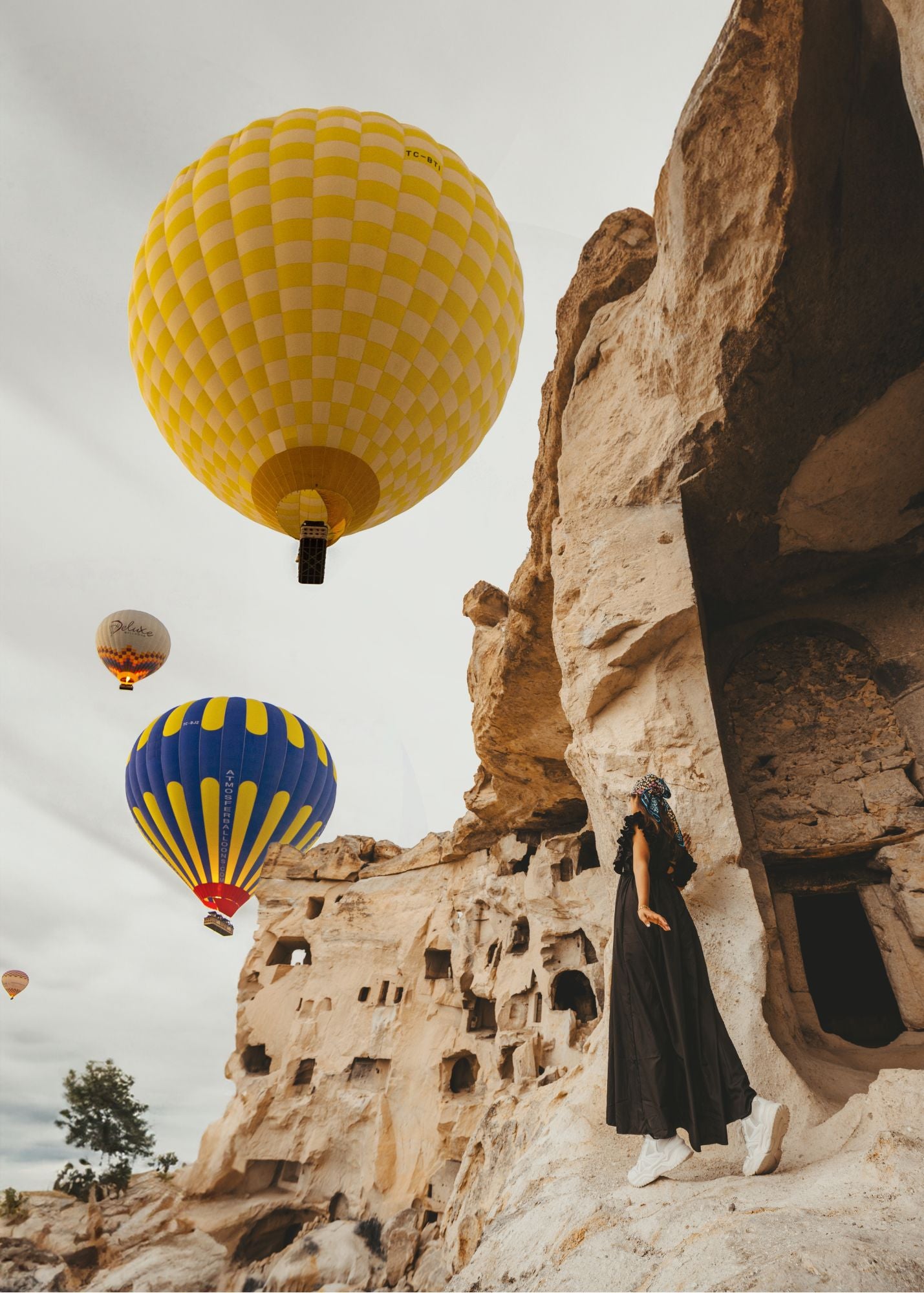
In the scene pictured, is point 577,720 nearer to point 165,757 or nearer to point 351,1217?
point 351,1217

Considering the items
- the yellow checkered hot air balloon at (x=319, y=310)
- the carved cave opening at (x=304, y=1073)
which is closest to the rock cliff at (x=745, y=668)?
the yellow checkered hot air balloon at (x=319, y=310)

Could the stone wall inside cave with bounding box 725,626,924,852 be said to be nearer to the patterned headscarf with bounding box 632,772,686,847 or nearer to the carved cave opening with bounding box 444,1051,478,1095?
the patterned headscarf with bounding box 632,772,686,847

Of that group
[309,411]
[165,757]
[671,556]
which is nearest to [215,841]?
[165,757]

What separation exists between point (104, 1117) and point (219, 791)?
9088 millimetres

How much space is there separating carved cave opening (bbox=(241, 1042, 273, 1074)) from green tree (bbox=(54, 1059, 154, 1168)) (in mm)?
6786

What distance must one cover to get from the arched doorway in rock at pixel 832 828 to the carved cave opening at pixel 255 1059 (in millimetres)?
9297

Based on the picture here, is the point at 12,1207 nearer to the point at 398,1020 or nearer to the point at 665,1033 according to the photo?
the point at 398,1020

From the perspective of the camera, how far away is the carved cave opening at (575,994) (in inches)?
321

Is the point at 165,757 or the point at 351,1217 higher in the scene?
the point at 165,757

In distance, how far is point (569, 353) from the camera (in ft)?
17.9

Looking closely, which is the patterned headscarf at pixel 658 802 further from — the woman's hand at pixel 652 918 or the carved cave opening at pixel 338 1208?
the carved cave opening at pixel 338 1208

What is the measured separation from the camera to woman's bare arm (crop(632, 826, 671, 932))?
9.27 ft

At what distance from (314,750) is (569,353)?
431 inches

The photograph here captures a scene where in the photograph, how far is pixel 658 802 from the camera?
123 inches
